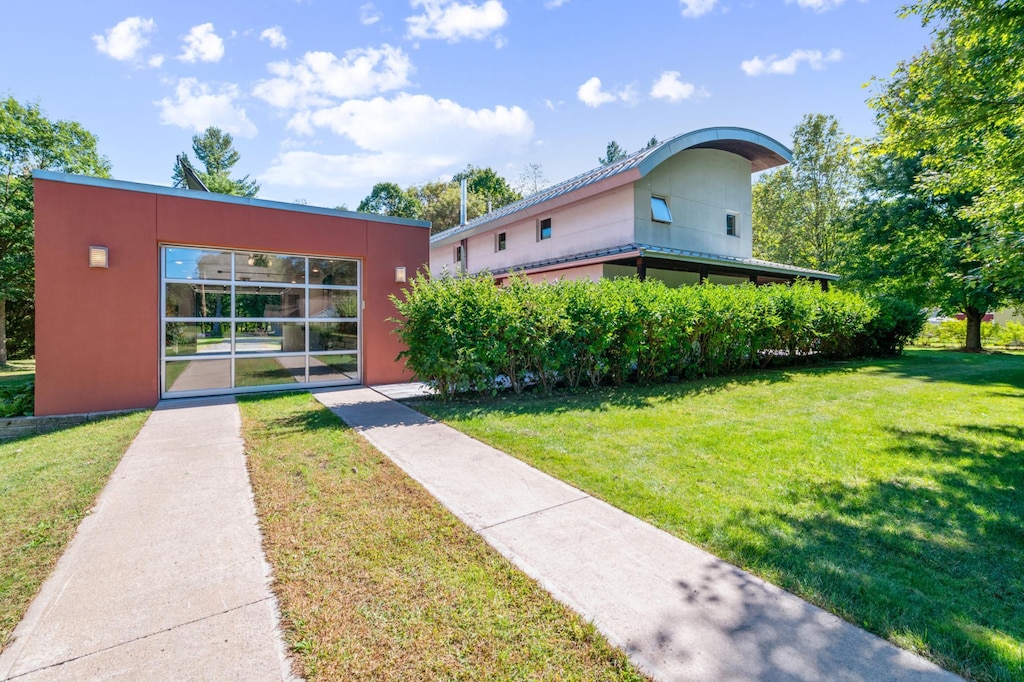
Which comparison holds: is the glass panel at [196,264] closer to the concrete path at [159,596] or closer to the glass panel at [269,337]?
the glass panel at [269,337]

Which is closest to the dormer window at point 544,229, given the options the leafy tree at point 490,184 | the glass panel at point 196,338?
the glass panel at point 196,338

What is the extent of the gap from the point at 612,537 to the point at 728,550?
0.74 meters

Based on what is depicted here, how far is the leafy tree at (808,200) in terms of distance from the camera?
27672mm

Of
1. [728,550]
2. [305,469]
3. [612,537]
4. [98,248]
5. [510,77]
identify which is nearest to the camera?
[728,550]

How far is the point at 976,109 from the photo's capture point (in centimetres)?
601

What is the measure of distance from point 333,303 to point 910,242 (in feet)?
74.9

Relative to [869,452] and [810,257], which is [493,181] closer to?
[810,257]

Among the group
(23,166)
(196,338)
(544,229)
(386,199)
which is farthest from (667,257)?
(386,199)

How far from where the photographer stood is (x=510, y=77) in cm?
1257

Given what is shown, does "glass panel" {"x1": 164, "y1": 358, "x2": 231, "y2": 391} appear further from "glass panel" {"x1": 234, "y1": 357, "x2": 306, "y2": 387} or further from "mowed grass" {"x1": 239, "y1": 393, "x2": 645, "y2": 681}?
"mowed grass" {"x1": 239, "y1": 393, "x2": 645, "y2": 681}

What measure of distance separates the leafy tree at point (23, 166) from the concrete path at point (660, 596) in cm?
1971

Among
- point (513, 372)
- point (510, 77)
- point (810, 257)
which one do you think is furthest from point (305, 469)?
point (810, 257)

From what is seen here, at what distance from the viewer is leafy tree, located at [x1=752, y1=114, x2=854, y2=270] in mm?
27672

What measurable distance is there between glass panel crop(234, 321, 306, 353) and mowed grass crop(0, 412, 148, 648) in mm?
2412
